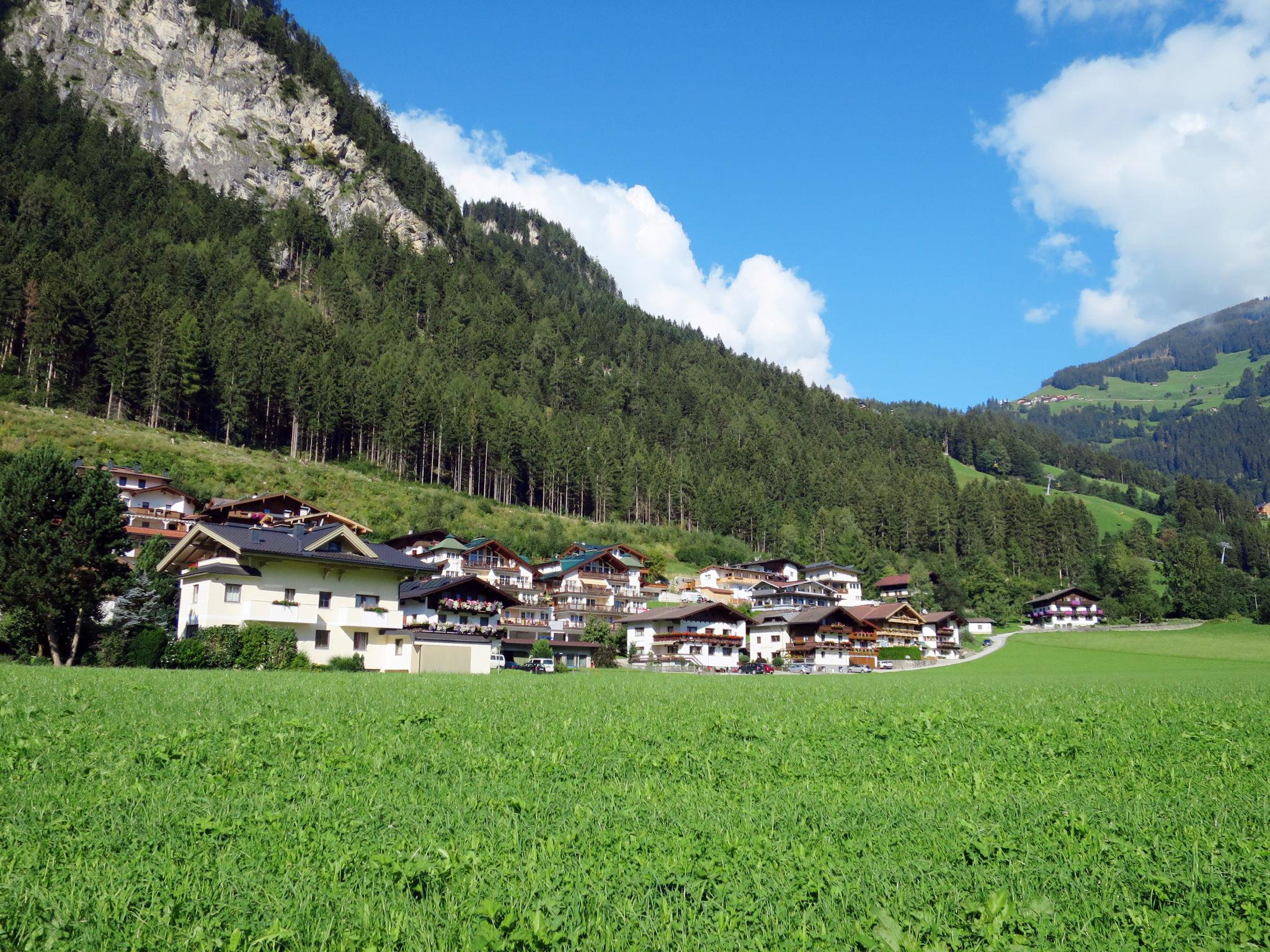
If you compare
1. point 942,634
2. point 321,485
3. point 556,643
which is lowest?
point 942,634

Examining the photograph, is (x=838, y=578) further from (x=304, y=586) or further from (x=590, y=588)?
(x=304, y=586)

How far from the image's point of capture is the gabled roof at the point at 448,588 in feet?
198

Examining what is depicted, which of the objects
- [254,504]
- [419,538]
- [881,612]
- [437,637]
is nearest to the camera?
[437,637]

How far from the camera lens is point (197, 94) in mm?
182000

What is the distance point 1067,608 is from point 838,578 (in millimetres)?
34531

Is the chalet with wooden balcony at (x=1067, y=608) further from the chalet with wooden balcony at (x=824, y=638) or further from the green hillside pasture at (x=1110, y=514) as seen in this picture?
the green hillside pasture at (x=1110, y=514)

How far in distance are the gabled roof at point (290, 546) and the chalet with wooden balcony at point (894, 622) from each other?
5471cm

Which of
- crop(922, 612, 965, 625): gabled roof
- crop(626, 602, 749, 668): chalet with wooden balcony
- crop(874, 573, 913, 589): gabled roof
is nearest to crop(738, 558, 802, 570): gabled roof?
crop(874, 573, 913, 589): gabled roof

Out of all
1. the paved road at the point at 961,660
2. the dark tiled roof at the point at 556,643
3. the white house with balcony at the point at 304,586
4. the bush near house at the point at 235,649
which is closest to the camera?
the bush near house at the point at 235,649

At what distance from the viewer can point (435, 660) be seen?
153ft

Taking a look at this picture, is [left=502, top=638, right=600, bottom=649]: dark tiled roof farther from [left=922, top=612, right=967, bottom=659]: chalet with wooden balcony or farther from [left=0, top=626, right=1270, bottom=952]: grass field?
[left=0, top=626, right=1270, bottom=952]: grass field

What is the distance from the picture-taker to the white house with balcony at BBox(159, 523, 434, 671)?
4156cm

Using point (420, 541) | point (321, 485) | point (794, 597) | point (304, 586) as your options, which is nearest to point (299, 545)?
point (304, 586)

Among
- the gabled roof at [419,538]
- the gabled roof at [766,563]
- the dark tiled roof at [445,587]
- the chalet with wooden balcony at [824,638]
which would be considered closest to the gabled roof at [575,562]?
the gabled roof at [419,538]
